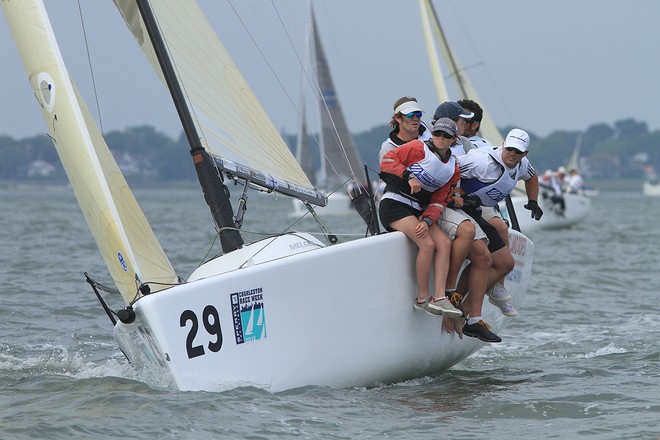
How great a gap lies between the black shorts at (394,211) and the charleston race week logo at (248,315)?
89 cm

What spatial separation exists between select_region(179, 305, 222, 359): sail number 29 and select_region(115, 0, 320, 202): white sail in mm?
1186

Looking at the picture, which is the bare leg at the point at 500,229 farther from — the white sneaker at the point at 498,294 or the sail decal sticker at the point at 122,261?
the sail decal sticker at the point at 122,261

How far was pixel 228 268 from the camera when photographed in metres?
5.12

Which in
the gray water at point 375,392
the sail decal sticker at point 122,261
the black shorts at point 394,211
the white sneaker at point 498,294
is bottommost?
the gray water at point 375,392

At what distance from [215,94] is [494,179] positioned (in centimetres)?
153

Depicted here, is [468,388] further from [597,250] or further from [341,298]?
[597,250]

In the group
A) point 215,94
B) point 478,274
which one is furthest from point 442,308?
point 215,94

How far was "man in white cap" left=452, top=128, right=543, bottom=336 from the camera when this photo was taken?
18.1 feet

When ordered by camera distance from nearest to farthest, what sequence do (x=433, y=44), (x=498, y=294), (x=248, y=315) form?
(x=248, y=315)
(x=498, y=294)
(x=433, y=44)

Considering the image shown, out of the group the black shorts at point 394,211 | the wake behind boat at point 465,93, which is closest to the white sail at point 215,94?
the black shorts at point 394,211

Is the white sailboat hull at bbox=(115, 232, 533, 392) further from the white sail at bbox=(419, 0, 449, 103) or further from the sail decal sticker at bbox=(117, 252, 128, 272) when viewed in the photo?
the white sail at bbox=(419, 0, 449, 103)

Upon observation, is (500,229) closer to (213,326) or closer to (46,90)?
(213,326)

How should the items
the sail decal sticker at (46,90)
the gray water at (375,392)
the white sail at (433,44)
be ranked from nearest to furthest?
the gray water at (375,392) < the sail decal sticker at (46,90) < the white sail at (433,44)

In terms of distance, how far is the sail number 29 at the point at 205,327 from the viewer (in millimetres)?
4613
